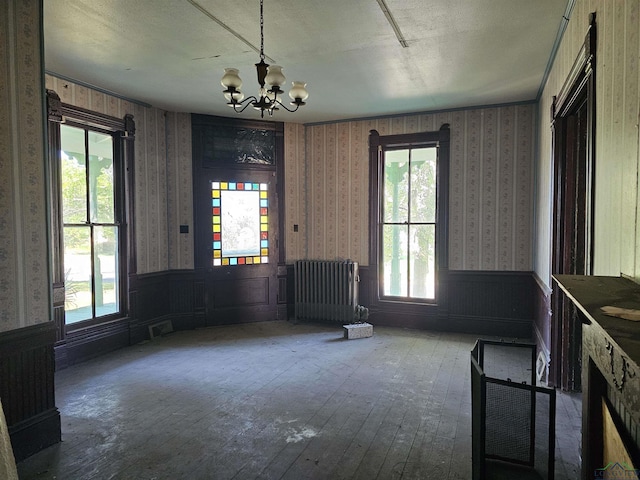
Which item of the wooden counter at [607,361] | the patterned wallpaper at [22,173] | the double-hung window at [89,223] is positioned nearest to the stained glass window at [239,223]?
the double-hung window at [89,223]

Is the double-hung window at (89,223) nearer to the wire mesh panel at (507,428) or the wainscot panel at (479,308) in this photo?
the wainscot panel at (479,308)

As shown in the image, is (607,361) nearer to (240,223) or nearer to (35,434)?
(35,434)

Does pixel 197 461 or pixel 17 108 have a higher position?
pixel 17 108

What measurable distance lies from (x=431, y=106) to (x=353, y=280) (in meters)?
2.65

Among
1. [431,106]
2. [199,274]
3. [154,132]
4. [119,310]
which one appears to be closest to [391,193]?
[431,106]

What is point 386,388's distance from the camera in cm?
379

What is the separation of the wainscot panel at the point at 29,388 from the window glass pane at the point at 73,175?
2090 millimetres

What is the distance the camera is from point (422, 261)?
19.8 ft

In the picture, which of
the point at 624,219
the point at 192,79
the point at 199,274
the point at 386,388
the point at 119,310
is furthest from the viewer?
the point at 199,274

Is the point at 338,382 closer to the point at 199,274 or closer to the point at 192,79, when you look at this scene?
the point at 199,274

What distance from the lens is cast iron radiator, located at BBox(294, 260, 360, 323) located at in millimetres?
6105

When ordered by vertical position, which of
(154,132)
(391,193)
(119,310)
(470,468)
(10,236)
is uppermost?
(154,132)

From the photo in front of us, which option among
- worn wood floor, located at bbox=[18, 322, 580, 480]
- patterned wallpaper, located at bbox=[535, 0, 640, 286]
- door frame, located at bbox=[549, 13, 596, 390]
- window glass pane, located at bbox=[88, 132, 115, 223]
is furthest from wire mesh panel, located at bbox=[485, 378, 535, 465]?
window glass pane, located at bbox=[88, 132, 115, 223]

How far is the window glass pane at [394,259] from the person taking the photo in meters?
6.15
